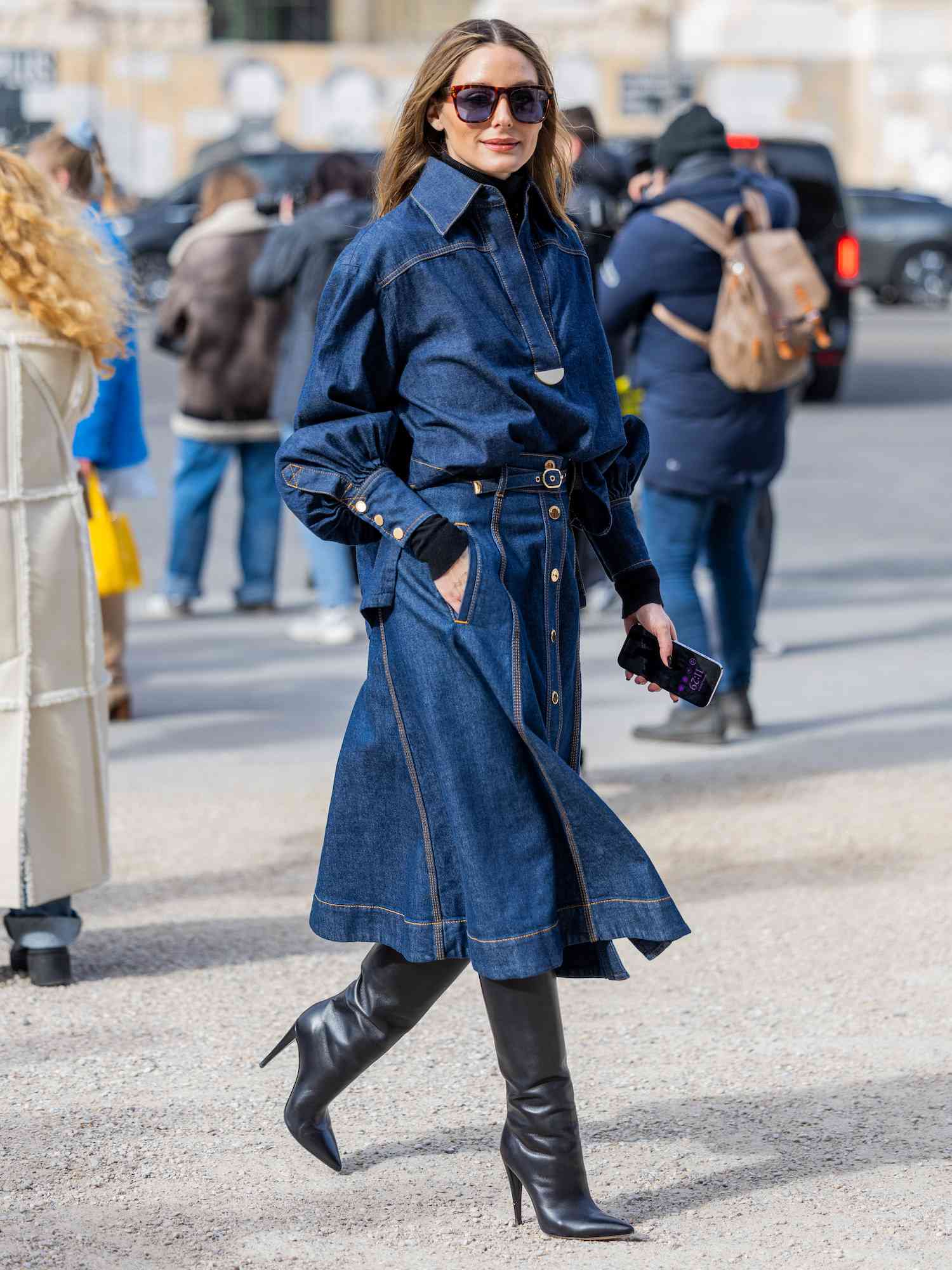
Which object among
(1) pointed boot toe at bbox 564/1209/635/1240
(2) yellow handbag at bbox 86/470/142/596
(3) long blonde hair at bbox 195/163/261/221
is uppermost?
(3) long blonde hair at bbox 195/163/261/221

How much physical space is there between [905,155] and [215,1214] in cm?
3952

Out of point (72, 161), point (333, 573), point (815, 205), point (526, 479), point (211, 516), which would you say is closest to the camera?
point (526, 479)

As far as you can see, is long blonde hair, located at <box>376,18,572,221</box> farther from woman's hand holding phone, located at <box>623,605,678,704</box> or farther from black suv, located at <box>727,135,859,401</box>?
black suv, located at <box>727,135,859,401</box>

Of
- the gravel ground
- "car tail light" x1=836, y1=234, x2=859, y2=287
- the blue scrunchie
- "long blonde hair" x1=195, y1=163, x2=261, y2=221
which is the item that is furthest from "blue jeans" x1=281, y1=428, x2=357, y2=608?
"car tail light" x1=836, y1=234, x2=859, y2=287

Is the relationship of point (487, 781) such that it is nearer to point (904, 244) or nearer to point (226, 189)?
point (226, 189)

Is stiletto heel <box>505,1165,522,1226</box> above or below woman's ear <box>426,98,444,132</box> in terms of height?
below

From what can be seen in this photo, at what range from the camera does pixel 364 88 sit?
3853 centimetres

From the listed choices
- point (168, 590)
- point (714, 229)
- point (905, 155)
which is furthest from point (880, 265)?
point (714, 229)

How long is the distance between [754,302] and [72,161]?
2.11 metres

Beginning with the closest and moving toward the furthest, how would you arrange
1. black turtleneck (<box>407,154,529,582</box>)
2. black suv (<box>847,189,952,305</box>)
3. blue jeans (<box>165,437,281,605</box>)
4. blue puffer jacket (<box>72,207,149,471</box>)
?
black turtleneck (<box>407,154,529,582</box>) < blue puffer jacket (<box>72,207,149,471</box>) < blue jeans (<box>165,437,281,605</box>) < black suv (<box>847,189,952,305</box>)

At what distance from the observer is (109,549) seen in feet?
19.3

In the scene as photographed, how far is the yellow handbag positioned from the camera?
5848mm

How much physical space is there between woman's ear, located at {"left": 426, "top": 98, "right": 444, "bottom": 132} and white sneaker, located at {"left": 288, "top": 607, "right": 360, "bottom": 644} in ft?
17.0

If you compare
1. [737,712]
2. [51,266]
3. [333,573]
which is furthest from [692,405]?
[51,266]
